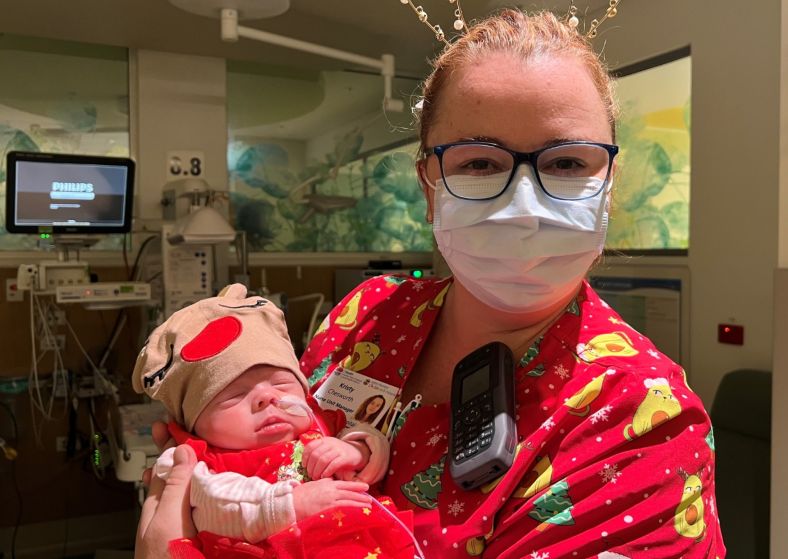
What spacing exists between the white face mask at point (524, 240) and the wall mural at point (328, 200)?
9.61 ft

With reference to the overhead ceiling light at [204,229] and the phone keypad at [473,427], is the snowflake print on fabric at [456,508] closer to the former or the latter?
the phone keypad at [473,427]

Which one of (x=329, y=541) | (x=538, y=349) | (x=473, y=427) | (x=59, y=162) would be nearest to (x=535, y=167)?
(x=538, y=349)

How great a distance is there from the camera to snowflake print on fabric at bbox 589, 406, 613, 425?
2.57ft

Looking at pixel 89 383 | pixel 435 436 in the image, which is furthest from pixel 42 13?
pixel 435 436

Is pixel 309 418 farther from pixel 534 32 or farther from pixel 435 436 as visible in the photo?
pixel 534 32

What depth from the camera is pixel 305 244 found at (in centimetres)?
427

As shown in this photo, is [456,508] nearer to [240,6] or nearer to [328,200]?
[240,6]

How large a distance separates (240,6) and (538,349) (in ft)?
7.75

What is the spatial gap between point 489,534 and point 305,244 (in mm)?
3594

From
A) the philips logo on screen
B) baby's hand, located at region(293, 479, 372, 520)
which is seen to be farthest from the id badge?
the philips logo on screen

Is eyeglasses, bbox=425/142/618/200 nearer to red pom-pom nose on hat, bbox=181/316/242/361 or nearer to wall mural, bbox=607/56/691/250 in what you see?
red pom-pom nose on hat, bbox=181/316/242/361

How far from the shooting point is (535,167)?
0.89 metres

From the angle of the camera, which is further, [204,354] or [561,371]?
[204,354]

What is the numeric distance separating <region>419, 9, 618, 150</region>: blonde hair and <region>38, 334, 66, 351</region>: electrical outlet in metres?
2.98
